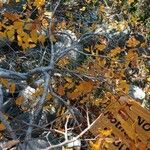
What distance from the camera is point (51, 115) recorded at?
537cm

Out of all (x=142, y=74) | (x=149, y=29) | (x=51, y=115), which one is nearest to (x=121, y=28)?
(x=149, y=29)

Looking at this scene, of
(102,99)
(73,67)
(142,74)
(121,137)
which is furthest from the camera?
(142,74)

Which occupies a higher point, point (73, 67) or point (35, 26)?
point (35, 26)

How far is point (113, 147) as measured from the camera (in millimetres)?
4336

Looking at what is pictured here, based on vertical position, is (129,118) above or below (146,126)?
above

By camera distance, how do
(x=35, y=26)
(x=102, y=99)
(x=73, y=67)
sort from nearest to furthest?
1. (x=35, y=26)
2. (x=102, y=99)
3. (x=73, y=67)

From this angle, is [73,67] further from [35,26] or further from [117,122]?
[117,122]

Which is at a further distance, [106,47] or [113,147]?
[106,47]

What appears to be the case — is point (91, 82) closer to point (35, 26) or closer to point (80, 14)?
point (35, 26)

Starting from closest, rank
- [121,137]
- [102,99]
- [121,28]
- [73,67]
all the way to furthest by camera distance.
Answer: [121,137]
[102,99]
[73,67]
[121,28]

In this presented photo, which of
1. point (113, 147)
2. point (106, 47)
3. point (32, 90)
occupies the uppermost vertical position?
point (106, 47)

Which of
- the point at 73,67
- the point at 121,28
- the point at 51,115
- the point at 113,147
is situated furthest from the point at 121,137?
the point at 121,28

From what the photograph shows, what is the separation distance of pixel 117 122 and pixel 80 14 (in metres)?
3.94

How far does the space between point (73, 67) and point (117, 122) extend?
2163 mm
